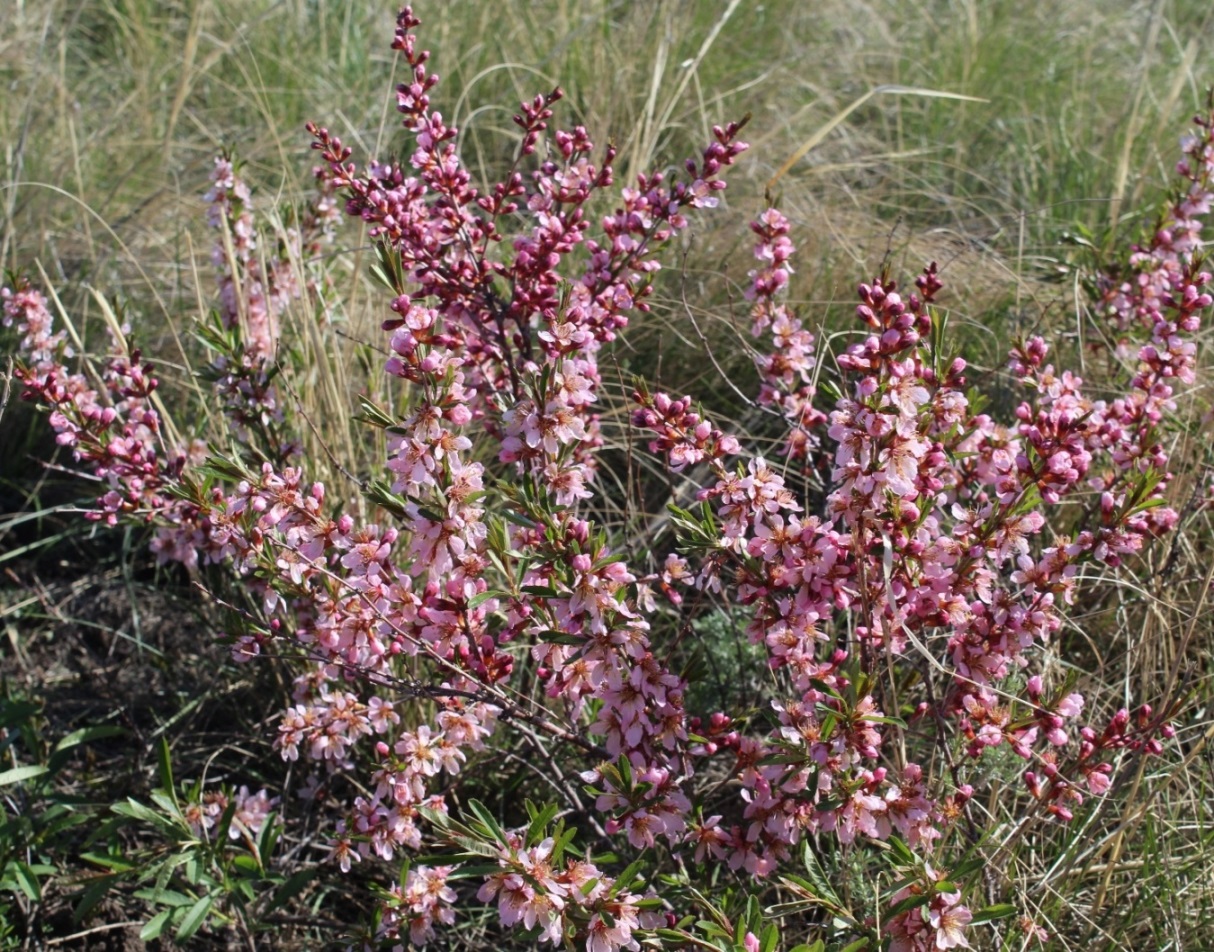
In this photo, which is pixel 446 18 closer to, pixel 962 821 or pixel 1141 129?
pixel 1141 129

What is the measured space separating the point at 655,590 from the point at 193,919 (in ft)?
3.30

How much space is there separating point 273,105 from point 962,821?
4.11 meters

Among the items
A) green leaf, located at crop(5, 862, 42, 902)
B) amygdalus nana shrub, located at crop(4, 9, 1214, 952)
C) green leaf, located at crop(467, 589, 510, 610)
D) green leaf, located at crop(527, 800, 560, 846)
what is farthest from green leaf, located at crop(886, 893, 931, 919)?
green leaf, located at crop(5, 862, 42, 902)

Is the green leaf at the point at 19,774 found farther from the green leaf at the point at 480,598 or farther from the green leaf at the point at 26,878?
the green leaf at the point at 480,598

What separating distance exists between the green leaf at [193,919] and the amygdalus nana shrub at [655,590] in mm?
206

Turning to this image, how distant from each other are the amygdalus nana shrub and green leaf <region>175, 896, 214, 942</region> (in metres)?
0.21

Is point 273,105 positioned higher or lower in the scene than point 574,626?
lower

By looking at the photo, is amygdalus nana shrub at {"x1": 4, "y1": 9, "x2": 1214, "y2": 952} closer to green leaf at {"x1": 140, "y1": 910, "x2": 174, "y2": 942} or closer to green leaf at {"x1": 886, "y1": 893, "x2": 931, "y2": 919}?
green leaf at {"x1": 886, "y1": 893, "x2": 931, "y2": 919}

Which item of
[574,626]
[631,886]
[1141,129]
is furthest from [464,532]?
[1141,129]

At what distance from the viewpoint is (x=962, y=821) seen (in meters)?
2.24

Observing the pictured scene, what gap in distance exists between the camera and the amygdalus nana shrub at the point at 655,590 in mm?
1784

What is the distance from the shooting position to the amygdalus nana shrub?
178cm

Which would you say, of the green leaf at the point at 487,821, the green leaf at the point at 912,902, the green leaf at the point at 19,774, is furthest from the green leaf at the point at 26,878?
the green leaf at the point at 912,902

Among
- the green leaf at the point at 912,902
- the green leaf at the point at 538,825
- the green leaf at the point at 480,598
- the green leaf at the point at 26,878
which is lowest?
the green leaf at the point at 26,878
